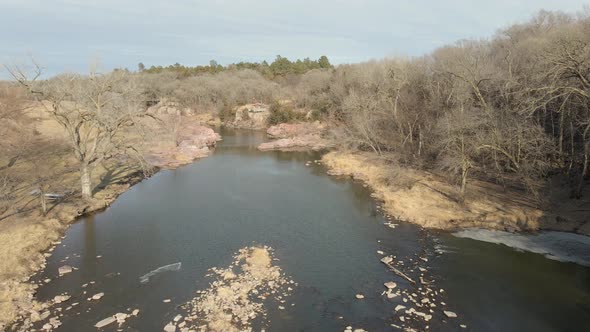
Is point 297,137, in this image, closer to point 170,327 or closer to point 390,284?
point 390,284

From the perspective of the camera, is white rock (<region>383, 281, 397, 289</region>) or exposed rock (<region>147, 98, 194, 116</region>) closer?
white rock (<region>383, 281, 397, 289</region>)

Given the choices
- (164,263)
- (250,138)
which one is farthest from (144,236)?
(250,138)

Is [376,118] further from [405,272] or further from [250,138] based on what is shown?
[405,272]

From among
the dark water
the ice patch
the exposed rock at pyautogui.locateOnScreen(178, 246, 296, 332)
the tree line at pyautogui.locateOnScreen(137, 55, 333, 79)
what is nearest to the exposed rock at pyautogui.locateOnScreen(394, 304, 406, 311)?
the dark water

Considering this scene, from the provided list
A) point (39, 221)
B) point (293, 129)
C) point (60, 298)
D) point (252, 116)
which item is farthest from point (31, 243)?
point (252, 116)

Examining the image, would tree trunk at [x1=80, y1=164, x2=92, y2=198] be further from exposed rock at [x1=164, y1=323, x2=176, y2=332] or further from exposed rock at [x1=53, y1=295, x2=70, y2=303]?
exposed rock at [x1=164, y1=323, x2=176, y2=332]

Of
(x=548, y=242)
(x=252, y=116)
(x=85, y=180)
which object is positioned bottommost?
(x=548, y=242)

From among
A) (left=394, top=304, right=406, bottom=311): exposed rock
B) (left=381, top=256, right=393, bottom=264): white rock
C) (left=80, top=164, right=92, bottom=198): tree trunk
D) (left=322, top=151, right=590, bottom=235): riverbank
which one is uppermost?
(left=80, top=164, right=92, bottom=198): tree trunk
